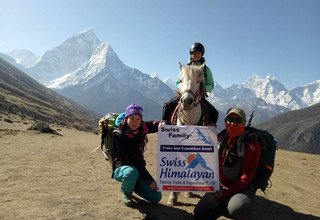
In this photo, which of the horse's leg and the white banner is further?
the horse's leg

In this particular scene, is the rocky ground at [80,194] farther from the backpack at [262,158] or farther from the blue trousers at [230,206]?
the backpack at [262,158]

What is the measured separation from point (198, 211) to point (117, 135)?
9.08 ft

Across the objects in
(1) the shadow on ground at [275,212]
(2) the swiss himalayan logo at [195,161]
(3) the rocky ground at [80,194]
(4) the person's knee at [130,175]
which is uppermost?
(2) the swiss himalayan logo at [195,161]

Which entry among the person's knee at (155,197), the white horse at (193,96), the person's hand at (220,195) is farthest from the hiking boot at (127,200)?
the person's hand at (220,195)

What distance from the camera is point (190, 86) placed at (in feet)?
31.2

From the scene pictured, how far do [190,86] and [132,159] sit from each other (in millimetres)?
2478

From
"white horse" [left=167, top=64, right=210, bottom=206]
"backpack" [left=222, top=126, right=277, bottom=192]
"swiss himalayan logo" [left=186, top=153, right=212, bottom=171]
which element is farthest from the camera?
"white horse" [left=167, top=64, right=210, bottom=206]

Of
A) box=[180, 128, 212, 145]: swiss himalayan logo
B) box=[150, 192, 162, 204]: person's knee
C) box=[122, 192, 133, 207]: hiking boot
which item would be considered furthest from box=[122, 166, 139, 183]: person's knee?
box=[180, 128, 212, 145]: swiss himalayan logo

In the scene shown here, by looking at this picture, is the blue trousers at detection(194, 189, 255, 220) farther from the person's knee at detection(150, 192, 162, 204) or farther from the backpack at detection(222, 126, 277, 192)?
the person's knee at detection(150, 192, 162, 204)

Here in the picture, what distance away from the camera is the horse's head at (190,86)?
29.9ft

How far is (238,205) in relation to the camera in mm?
7805

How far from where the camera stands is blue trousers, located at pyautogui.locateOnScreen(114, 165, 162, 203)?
8.94 m

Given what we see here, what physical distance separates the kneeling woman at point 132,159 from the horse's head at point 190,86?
3.99ft

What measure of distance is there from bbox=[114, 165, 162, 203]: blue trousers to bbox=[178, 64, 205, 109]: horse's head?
214 cm
